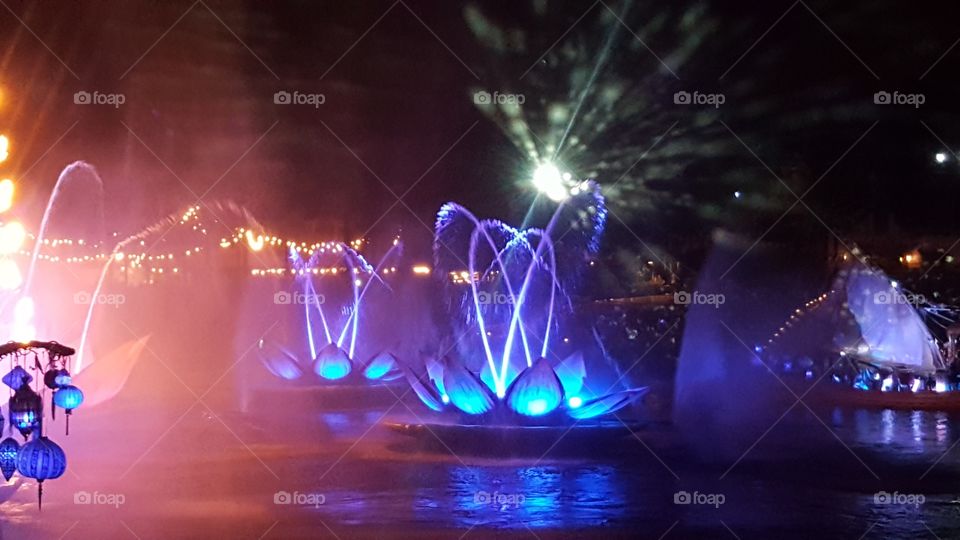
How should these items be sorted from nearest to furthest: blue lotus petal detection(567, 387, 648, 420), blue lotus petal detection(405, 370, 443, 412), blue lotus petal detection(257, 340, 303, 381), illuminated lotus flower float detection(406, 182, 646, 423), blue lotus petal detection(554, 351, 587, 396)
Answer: illuminated lotus flower float detection(406, 182, 646, 423) → blue lotus petal detection(567, 387, 648, 420) → blue lotus petal detection(405, 370, 443, 412) → blue lotus petal detection(554, 351, 587, 396) → blue lotus petal detection(257, 340, 303, 381)

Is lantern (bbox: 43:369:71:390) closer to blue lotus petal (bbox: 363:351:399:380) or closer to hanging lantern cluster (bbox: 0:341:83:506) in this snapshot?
hanging lantern cluster (bbox: 0:341:83:506)

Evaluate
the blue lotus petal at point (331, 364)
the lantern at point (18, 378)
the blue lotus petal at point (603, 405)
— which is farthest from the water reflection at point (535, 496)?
the blue lotus petal at point (331, 364)

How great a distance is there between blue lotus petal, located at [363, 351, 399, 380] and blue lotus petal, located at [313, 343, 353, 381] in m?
0.65

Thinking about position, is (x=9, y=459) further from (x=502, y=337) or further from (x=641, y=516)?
(x=502, y=337)

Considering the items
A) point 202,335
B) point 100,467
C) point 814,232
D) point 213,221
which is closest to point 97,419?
point 100,467

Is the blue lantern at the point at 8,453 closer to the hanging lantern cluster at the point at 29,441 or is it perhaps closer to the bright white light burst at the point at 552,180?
the hanging lantern cluster at the point at 29,441

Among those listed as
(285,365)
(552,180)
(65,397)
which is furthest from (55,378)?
(552,180)

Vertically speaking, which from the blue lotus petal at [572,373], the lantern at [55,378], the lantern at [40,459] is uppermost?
the blue lotus petal at [572,373]

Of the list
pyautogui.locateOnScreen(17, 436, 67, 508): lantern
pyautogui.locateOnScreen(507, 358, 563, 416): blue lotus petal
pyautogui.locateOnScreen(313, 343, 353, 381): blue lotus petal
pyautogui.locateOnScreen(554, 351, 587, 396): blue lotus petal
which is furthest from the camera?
pyautogui.locateOnScreen(313, 343, 353, 381): blue lotus petal

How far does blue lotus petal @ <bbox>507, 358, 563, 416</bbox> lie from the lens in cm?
1460

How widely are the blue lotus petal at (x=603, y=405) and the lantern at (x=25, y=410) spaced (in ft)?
26.6

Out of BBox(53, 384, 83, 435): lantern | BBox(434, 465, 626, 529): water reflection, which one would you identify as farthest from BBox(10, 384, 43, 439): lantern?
BBox(434, 465, 626, 529): water reflection

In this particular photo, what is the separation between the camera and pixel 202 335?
113ft

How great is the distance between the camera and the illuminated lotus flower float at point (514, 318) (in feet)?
48.9
